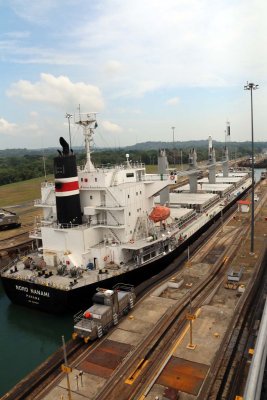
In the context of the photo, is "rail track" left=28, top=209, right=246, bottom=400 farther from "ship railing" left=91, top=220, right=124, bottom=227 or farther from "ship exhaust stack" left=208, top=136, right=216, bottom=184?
"ship exhaust stack" left=208, top=136, right=216, bottom=184

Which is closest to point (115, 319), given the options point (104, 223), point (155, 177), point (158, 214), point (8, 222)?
point (104, 223)

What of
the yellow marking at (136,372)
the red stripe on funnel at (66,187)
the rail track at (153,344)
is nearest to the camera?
the rail track at (153,344)

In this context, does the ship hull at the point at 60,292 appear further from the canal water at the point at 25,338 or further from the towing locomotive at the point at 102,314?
the towing locomotive at the point at 102,314

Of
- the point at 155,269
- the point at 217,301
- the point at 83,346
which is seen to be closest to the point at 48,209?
the point at 155,269

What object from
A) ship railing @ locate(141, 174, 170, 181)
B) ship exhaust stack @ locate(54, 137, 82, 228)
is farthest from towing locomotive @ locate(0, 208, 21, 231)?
ship railing @ locate(141, 174, 170, 181)

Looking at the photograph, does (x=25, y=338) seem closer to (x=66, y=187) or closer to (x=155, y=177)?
(x=66, y=187)

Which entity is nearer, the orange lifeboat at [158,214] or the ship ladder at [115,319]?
the ship ladder at [115,319]

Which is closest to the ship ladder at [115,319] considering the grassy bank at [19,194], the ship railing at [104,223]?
the ship railing at [104,223]

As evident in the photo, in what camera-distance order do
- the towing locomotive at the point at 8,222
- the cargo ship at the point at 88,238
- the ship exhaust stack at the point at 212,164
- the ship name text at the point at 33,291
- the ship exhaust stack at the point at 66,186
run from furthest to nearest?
the ship exhaust stack at the point at 212,164
the towing locomotive at the point at 8,222
the ship exhaust stack at the point at 66,186
the cargo ship at the point at 88,238
the ship name text at the point at 33,291
